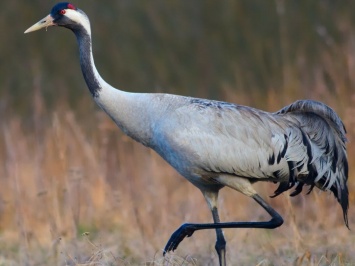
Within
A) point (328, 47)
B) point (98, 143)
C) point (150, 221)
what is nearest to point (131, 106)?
point (150, 221)

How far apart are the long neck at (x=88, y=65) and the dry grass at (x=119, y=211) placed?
1.14 metres

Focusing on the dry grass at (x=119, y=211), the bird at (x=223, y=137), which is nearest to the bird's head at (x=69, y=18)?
the bird at (x=223, y=137)

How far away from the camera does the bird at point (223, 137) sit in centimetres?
645

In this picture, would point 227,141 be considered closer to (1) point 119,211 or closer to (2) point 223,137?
(2) point 223,137

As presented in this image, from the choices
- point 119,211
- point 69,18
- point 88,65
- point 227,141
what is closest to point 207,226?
point 227,141

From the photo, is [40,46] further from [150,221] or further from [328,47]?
[150,221]

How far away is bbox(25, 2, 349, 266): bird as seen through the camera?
6.45 meters

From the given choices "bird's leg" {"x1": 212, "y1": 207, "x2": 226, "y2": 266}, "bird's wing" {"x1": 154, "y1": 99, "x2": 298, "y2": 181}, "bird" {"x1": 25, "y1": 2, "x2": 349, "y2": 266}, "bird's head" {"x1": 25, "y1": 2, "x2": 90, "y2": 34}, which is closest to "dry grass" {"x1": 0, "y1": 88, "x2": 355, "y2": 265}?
"bird's leg" {"x1": 212, "y1": 207, "x2": 226, "y2": 266}

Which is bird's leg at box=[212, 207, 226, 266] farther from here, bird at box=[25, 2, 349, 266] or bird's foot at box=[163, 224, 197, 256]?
bird's foot at box=[163, 224, 197, 256]

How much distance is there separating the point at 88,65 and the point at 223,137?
971mm

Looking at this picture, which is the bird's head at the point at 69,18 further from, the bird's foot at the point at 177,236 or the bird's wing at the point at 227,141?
the bird's foot at the point at 177,236

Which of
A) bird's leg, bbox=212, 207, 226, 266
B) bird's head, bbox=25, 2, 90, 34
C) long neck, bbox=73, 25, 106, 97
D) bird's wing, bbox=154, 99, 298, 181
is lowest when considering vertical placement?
bird's leg, bbox=212, 207, 226, 266

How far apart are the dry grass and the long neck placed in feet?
3.73

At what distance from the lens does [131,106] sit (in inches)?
260
